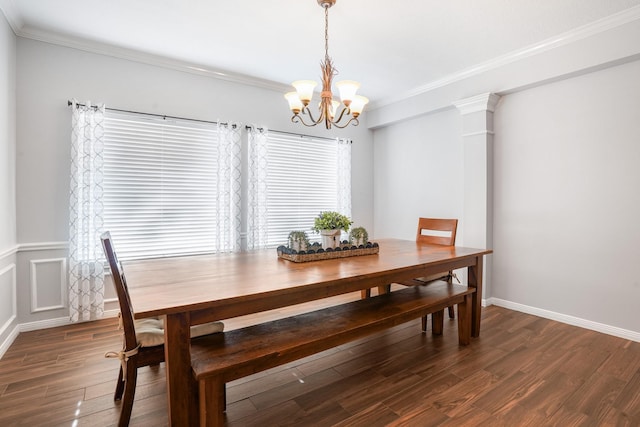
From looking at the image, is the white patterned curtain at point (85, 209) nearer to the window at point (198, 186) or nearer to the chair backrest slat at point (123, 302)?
the window at point (198, 186)

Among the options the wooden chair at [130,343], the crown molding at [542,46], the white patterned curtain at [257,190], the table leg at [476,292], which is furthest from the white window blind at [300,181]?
the wooden chair at [130,343]

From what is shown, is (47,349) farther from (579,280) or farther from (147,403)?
(579,280)

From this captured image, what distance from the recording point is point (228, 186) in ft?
12.1

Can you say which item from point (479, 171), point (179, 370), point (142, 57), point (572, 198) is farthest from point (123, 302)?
point (572, 198)

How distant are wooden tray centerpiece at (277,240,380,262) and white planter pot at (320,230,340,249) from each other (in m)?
0.04

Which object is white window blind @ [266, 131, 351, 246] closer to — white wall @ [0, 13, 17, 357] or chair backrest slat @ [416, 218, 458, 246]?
chair backrest slat @ [416, 218, 458, 246]

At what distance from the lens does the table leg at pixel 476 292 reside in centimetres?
269

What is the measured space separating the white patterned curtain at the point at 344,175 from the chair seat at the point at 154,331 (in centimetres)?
314

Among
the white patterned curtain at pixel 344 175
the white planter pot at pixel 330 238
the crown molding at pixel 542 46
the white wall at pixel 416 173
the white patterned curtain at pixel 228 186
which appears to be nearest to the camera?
the white planter pot at pixel 330 238

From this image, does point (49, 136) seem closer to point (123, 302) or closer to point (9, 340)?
point (9, 340)

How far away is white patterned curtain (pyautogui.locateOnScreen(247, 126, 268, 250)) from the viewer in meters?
3.86

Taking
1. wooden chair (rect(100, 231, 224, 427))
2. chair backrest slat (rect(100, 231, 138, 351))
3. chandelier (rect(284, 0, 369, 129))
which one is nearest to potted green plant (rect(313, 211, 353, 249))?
chandelier (rect(284, 0, 369, 129))

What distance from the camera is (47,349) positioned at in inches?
99.5

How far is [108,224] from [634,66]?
4.85m
